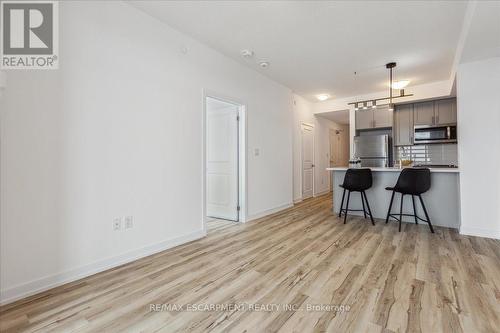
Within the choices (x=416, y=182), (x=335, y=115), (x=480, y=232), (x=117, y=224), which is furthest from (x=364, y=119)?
(x=117, y=224)

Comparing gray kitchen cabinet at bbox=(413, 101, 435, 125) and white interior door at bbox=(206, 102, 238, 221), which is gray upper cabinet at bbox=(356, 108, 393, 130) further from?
white interior door at bbox=(206, 102, 238, 221)

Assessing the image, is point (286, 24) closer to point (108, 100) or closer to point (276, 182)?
point (108, 100)

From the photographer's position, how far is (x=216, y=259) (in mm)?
2580

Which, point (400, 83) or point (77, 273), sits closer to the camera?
point (77, 273)

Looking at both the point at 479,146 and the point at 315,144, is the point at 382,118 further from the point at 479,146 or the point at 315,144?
the point at 479,146

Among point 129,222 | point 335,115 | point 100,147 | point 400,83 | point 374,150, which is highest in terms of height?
point 400,83

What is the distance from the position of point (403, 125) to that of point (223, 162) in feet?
14.1

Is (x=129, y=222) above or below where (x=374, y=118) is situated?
below

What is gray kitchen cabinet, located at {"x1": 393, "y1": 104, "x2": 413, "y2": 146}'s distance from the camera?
17.9ft

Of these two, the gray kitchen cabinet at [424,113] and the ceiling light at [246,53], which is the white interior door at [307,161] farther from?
the ceiling light at [246,53]

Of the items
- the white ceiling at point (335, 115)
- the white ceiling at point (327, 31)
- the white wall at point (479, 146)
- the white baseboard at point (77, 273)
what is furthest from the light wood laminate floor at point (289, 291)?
the white ceiling at point (335, 115)

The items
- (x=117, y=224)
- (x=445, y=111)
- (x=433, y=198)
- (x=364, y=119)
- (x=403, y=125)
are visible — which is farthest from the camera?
(x=364, y=119)

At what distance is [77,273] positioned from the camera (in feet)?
7.00

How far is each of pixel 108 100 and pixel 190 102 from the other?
1.01m
